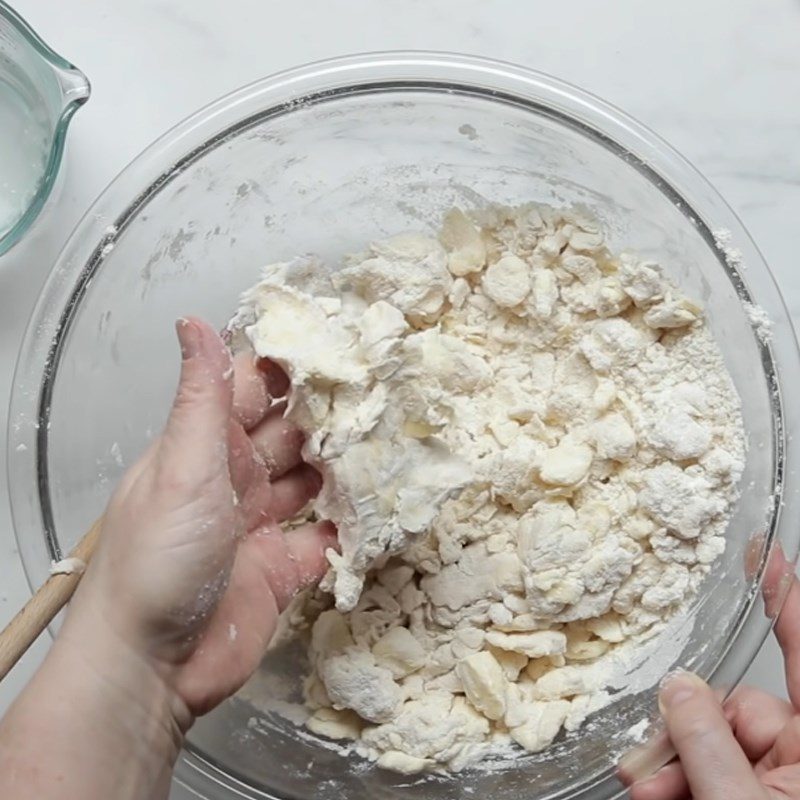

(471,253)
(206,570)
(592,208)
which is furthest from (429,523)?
(592,208)

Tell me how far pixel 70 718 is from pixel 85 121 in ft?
2.89

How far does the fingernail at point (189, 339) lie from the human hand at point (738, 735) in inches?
28.2

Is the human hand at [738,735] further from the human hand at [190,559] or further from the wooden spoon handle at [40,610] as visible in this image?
the wooden spoon handle at [40,610]

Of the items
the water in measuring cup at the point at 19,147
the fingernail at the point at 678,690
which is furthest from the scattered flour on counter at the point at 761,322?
the water in measuring cup at the point at 19,147

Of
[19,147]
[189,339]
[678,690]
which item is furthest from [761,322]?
[19,147]

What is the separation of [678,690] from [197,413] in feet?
2.22

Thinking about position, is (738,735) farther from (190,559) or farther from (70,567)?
(70,567)

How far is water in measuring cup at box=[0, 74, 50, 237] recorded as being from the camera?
1.49 metres

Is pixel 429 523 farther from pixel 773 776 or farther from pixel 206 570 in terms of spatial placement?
pixel 773 776

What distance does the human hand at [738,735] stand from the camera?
1.12m

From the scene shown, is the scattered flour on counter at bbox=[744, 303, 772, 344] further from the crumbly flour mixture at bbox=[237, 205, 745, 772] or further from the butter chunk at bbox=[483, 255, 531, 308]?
the butter chunk at bbox=[483, 255, 531, 308]

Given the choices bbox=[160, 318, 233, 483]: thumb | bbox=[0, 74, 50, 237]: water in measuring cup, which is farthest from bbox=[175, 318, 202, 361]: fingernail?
bbox=[0, 74, 50, 237]: water in measuring cup

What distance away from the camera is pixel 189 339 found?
1055 millimetres

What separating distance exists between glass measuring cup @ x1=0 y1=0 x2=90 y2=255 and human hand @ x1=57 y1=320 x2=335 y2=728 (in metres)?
0.44
